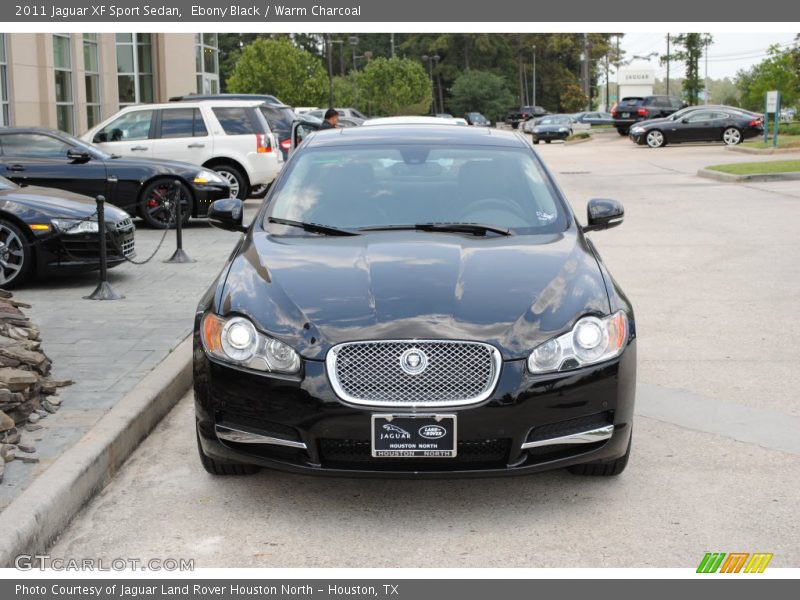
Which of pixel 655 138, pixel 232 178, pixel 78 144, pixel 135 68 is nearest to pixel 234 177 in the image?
pixel 232 178

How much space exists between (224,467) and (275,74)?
1926 inches

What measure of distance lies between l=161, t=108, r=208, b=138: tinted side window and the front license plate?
49.0ft

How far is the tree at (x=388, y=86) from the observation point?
87625mm

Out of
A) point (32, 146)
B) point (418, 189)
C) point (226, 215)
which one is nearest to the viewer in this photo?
point (418, 189)

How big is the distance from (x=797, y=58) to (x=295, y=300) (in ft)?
116

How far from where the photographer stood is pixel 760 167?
26391 mm

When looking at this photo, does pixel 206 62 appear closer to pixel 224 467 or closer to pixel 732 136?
pixel 732 136

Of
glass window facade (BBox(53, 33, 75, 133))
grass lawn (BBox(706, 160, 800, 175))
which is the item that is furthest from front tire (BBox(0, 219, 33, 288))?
glass window facade (BBox(53, 33, 75, 133))

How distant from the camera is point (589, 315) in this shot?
15.9 feet

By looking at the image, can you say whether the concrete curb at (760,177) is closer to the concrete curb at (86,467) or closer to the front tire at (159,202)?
the front tire at (159,202)

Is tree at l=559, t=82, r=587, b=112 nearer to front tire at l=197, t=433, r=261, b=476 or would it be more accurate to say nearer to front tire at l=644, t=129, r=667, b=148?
front tire at l=644, t=129, r=667, b=148

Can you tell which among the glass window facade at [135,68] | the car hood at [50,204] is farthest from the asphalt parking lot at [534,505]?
the glass window facade at [135,68]
